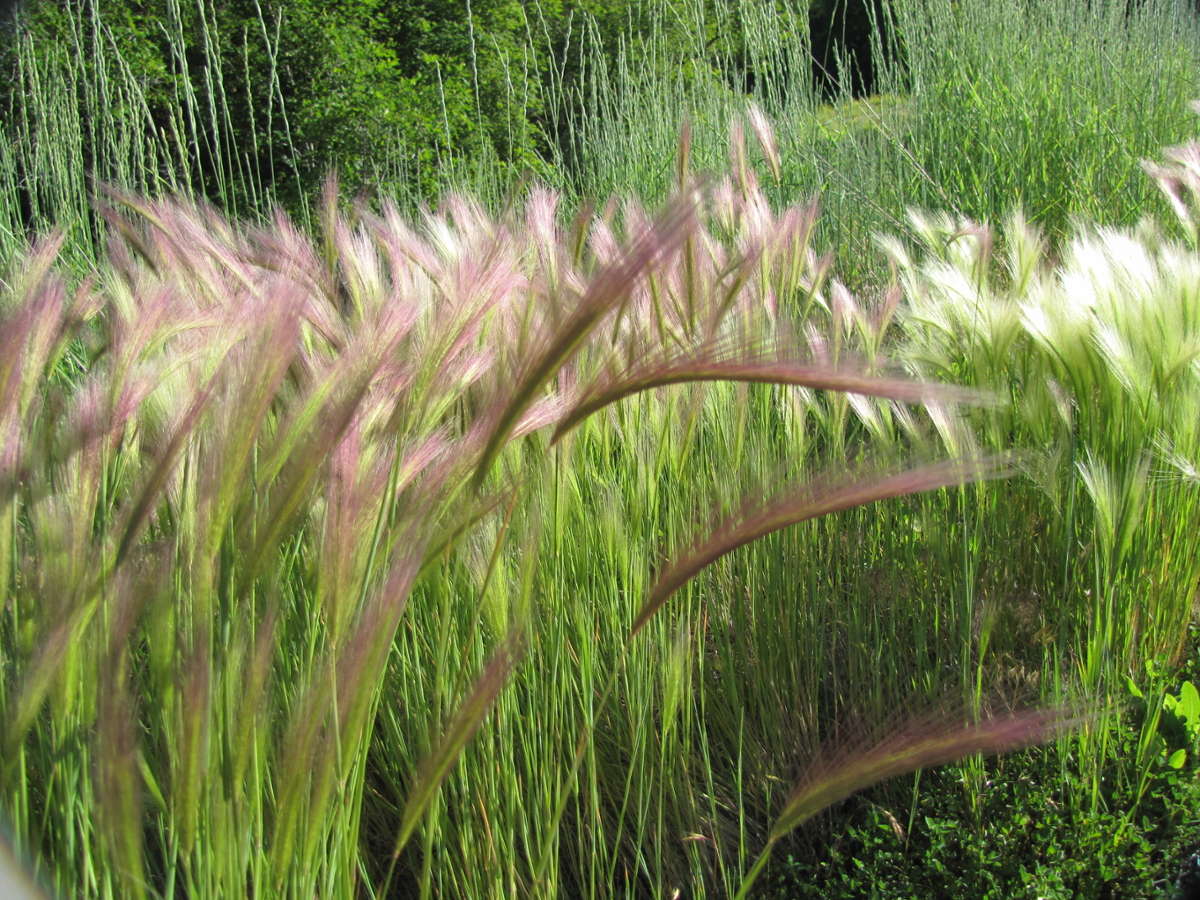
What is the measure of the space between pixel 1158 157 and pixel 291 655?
3.33 meters

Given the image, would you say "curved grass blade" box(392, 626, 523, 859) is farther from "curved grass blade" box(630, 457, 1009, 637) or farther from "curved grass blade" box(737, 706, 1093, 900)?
"curved grass blade" box(737, 706, 1093, 900)

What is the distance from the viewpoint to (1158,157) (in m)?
2.97

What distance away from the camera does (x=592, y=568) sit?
1183 mm

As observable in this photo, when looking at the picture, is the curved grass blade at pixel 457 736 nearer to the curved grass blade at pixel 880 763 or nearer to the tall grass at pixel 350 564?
the tall grass at pixel 350 564

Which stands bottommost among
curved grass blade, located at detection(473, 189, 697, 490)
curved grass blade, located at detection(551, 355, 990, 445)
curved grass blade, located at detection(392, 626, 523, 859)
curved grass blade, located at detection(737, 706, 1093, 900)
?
curved grass blade, located at detection(737, 706, 1093, 900)

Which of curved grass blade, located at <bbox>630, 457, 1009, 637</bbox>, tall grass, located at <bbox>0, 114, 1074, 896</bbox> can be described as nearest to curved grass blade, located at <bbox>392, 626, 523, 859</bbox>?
tall grass, located at <bbox>0, 114, 1074, 896</bbox>

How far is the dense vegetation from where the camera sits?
2.15ft

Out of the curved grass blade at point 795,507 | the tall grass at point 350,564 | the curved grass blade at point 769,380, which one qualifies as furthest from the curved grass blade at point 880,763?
the curved grass blade at point 769,380

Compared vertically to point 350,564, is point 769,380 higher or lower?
higher

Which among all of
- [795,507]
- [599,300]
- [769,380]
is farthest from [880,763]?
[599,300]

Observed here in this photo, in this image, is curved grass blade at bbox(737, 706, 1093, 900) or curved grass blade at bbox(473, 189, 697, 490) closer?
curved grass blade at bbox(473, 189, 697, 490)

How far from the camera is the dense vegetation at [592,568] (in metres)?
0.65

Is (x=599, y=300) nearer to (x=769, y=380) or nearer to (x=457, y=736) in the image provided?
(x=769, y=380)

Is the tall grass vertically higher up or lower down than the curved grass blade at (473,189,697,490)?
lower down
